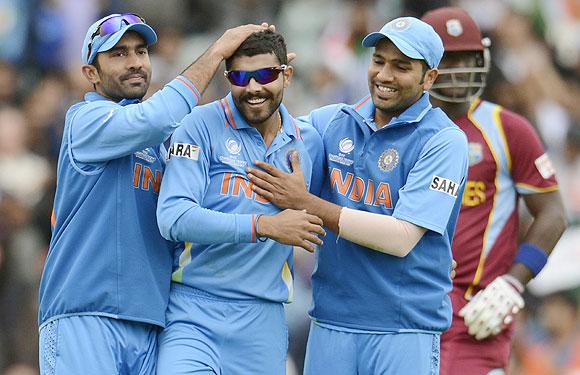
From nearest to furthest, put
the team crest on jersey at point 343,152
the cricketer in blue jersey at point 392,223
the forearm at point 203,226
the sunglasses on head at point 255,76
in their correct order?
the forearm at point 203,226 < the sunglasses on head at point 255,76 < the cricketer in blue jersey at point 392,223 < the team crest on jersey at point 343,152

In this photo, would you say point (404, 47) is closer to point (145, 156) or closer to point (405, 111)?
point (405, 111)

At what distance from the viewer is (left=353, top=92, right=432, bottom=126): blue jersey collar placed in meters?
6.85

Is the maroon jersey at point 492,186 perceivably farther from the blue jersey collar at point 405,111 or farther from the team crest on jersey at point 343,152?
the team crest on jersey at point 343,152

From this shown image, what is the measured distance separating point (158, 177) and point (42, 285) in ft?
2.60

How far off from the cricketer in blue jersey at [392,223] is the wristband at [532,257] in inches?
37.9

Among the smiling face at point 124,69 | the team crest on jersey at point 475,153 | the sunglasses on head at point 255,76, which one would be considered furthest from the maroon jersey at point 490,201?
the smiling face at point 124,69

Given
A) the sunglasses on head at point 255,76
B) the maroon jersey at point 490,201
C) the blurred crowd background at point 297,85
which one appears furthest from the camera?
the blurred crowd background at point 297,85

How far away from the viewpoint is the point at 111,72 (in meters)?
6.65

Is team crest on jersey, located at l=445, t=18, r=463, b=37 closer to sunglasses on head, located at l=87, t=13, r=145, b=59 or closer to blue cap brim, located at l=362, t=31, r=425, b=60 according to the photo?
blue cap brim, located at l=362, t=31, r=425, b=60

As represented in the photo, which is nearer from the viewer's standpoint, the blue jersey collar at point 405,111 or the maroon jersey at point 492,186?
the blue jersey collar at point 405,111

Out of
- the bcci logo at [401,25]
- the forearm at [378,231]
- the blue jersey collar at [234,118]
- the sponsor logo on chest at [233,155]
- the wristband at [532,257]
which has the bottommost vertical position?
the wristband at [532,257]

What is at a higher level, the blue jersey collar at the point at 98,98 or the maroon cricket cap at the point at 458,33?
the maroon cricket cap at the point at 458,33

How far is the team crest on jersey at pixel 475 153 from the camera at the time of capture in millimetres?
7809

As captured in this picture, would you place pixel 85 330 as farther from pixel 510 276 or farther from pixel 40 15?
pixel 40 15
